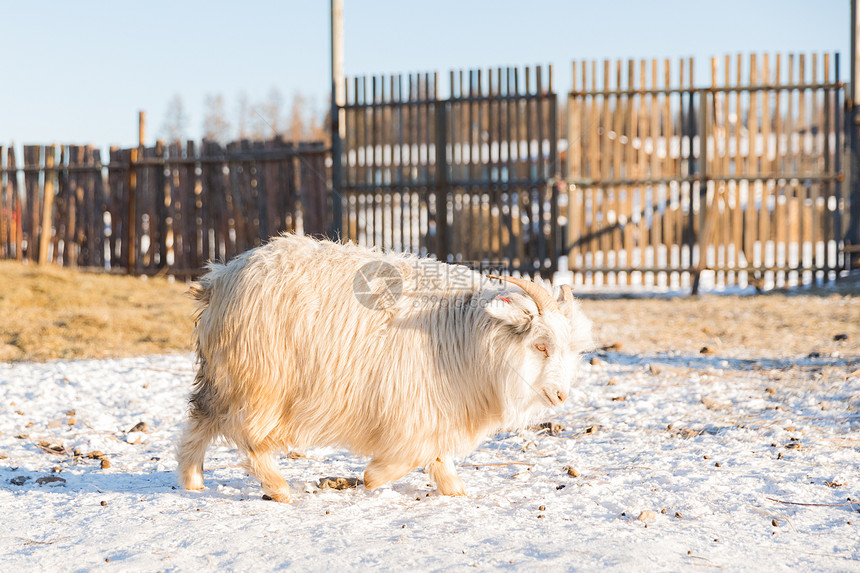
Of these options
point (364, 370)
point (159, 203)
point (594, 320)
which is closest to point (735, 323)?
point (594, 320)

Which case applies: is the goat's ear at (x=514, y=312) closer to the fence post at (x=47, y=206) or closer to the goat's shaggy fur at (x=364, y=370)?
the goat's shaggy fur at (x=364, y=370)

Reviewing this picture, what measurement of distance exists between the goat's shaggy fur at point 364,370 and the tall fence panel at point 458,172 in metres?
7.77

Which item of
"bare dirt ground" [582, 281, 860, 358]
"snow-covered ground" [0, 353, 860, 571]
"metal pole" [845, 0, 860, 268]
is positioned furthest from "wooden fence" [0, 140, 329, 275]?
"metal pole" [845, 0, 860, 268]

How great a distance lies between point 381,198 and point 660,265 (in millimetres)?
4498

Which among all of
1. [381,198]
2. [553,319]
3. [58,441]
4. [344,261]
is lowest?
[58,441]

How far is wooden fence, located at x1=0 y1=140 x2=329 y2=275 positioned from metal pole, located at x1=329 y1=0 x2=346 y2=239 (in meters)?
0.17

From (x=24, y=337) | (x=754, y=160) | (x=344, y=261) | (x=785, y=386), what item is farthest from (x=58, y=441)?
(x=754, y=160)

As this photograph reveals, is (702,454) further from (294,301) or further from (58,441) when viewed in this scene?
(58,441)

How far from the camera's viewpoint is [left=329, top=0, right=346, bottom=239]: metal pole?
12.0 meters

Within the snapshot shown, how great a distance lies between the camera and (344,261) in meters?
3.84

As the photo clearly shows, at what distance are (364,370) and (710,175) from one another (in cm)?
887

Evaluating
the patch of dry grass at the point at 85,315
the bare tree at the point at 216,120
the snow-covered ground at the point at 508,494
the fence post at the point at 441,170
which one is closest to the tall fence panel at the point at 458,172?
the fence post at the point at 441,170

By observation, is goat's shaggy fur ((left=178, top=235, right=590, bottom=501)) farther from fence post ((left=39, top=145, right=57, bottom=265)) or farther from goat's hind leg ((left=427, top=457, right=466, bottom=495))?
fence post ((left=39, top=145, right=57, bottom=265))

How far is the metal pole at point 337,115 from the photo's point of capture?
1195cm
